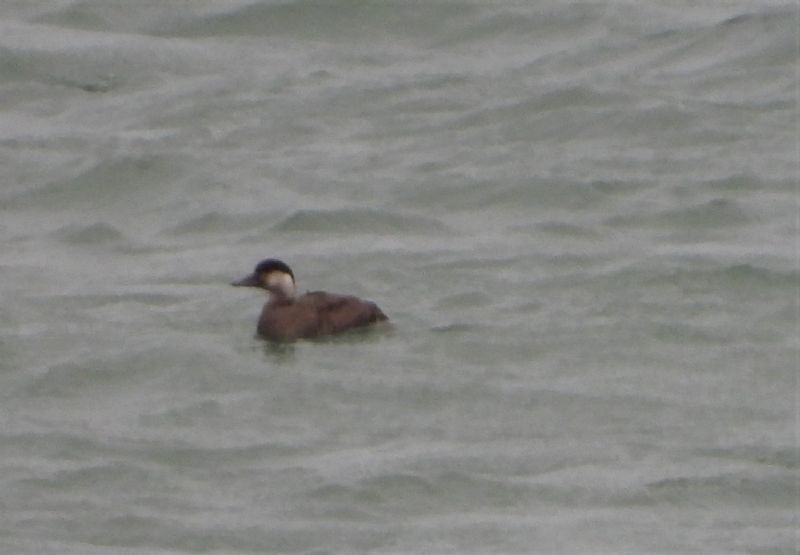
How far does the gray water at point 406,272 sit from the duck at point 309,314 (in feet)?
0.32

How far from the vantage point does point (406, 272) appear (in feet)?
49.1

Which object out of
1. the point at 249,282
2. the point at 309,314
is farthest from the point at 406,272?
the point at 309,314

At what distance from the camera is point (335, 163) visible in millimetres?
17609

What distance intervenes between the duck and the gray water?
0.10m

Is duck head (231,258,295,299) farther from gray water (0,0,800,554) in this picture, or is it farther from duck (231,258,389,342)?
gray water (0,0,800,554)

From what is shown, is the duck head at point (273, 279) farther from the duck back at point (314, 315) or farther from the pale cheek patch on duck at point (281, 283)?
the duck back at point (314, 315)

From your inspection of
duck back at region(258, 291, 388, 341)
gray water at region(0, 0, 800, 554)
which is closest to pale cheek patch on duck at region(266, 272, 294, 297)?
duck back at region(258, 291, 388, 341)

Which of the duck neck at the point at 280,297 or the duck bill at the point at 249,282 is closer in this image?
the duck neck at the point at 280,297

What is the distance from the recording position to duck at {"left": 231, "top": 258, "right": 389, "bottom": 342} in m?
13.5

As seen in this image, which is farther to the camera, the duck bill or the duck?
the duck bill

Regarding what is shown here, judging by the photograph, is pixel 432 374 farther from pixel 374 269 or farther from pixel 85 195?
pixel 85 195

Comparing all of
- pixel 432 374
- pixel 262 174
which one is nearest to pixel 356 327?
pixel 432 374

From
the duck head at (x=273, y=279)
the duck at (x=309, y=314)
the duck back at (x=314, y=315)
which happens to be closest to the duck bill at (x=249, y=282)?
the duck head at (x=273, y=279)

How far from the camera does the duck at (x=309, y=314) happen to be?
13.5 meters
